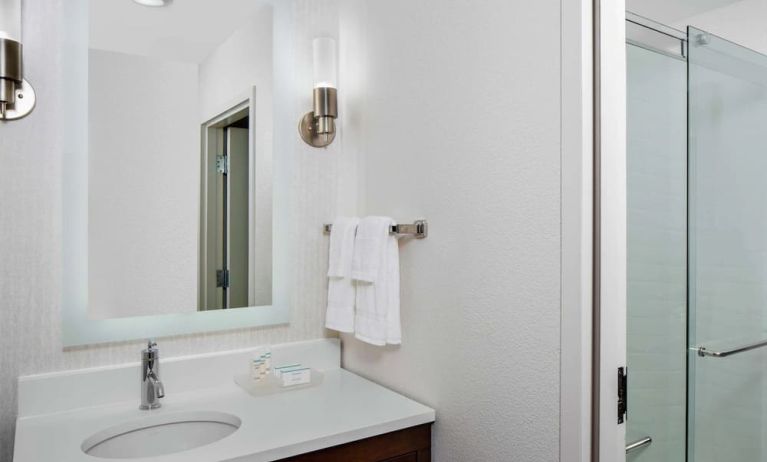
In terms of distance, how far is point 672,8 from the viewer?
1.41 meters

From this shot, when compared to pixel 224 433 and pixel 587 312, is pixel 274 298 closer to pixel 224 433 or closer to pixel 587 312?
pixel 224 433

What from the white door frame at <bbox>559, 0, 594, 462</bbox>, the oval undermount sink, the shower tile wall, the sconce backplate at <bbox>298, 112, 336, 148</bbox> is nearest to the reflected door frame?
the sconce backplate at <bbox>298, 112, 336, 148</bbox>

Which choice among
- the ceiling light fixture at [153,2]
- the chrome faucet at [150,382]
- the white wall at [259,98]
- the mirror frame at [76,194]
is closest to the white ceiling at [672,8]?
the white wall at [259,98]

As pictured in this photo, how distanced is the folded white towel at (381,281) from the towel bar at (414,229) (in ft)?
0.07

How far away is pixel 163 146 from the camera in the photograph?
4.80 feet

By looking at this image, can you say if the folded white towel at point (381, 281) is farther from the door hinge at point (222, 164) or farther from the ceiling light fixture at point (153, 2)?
the ceiling light fixture at point (153, 2)

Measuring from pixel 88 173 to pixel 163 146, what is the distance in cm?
21

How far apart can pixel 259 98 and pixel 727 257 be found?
1.50 metres

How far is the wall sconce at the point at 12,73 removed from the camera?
117cm

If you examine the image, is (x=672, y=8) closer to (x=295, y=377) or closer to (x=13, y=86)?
(x=295, y=377)

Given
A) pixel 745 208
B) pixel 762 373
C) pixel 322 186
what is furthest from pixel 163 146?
pixel 762 373

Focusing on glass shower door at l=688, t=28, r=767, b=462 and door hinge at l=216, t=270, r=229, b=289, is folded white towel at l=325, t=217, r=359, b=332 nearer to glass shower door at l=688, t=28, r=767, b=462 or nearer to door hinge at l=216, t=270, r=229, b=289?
door hinge at l=216, t=270, r=229, b=289

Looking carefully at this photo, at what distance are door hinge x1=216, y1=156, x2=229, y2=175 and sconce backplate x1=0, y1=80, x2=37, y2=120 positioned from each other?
1.57 feet

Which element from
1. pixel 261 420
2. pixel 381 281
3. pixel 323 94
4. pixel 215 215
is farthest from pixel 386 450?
pixel 323 94
